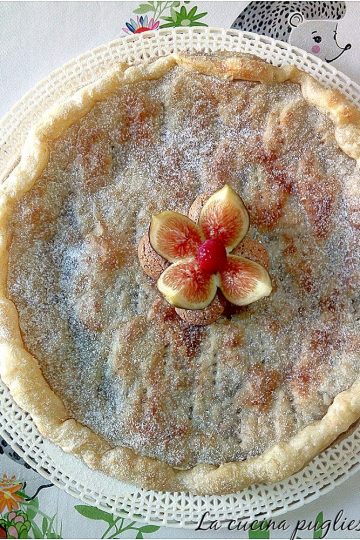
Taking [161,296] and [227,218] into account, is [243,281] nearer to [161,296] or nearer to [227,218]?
[227,218]

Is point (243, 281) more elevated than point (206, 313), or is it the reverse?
point (243, 281)

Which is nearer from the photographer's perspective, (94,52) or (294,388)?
(294,388)

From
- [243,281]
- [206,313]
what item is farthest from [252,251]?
[206,313]

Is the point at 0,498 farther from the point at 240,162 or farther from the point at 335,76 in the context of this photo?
the point at 335,76

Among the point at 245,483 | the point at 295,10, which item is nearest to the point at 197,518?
the point at 245,483

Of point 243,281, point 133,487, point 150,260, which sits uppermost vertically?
point 243,281

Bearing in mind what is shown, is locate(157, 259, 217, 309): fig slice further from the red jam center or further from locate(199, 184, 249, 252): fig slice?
locate(199, 184, 249, 252): fig slice

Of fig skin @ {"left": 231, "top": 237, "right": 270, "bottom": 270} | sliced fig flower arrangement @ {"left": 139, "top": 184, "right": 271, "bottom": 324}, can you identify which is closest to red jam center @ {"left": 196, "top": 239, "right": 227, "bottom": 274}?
sliced fig flower arrangement @ {"left": 139, "top": 184, "right": 271, "bottom": 324}
